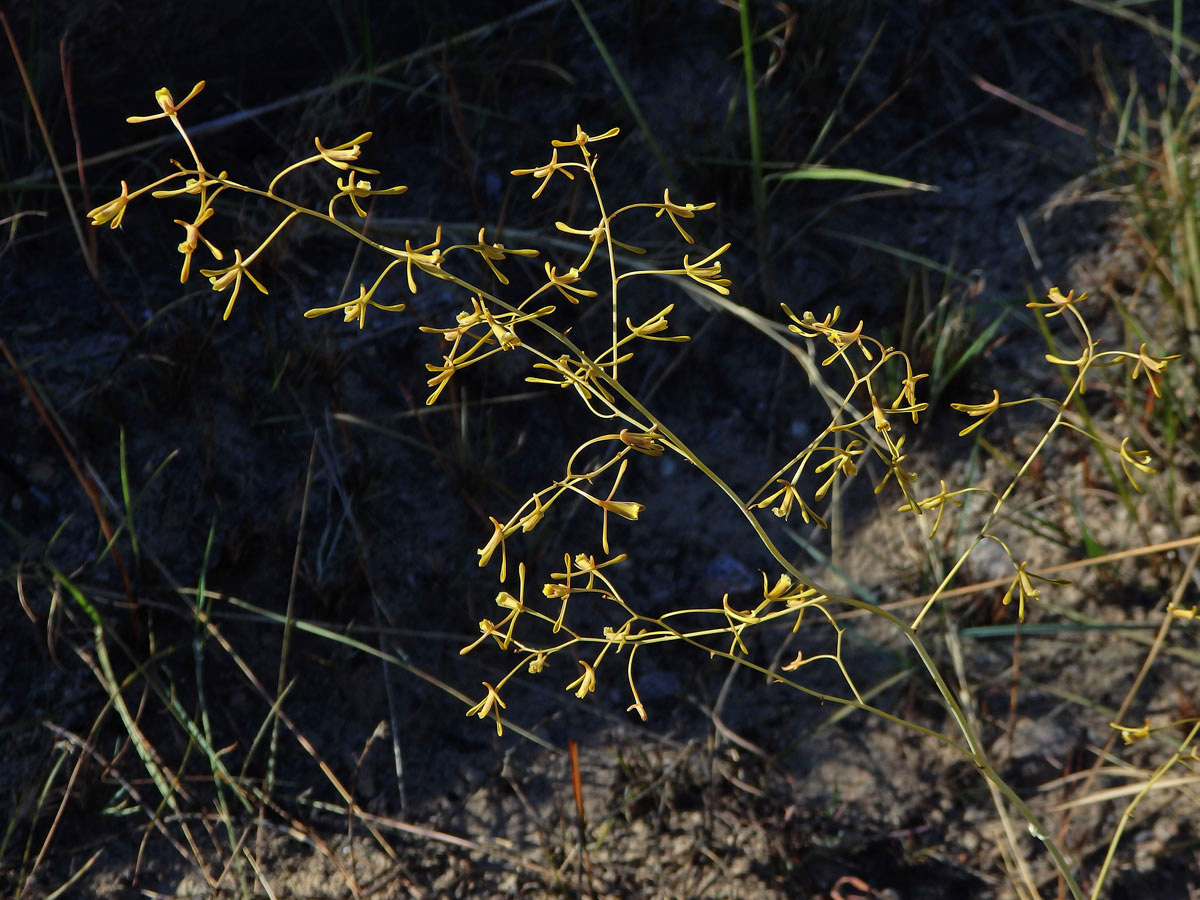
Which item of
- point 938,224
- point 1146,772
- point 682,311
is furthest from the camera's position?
point 938,224

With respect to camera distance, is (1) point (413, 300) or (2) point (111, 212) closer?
(2) point (111, 212)

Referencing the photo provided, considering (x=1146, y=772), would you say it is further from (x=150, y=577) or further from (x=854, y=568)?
(x=150, y=577)

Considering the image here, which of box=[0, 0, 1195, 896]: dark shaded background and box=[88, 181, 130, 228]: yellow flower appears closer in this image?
box=[88, 181, 130, 228]: yellow flower

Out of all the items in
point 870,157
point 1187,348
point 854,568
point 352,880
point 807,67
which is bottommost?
point 352,880

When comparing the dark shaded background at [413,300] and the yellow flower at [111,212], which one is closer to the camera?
the yellow flower at [111,212]

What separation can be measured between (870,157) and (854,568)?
0.95 m

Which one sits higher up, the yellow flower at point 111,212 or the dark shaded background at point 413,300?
the yellow flower at point 111,212

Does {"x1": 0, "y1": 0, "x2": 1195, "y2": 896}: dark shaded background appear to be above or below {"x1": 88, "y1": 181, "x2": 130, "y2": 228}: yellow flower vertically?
below

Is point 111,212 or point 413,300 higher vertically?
point 111,212

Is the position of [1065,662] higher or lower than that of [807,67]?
lower

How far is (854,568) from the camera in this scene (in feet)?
6.40

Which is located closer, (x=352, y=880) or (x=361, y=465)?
(x=352, y=880)

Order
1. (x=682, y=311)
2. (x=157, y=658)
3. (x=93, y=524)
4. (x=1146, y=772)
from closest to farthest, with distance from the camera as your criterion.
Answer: (x=1146, y=772)
(x=157, y=658)
(x=93, y=524)
(x=682, y=311)

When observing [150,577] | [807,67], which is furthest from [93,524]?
[807,67]
